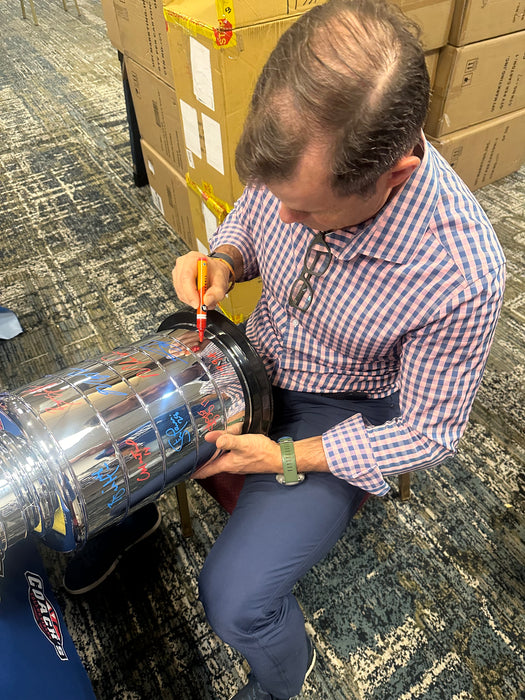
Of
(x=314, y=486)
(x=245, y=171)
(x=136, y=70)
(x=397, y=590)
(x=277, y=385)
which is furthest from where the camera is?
(x=136, y=70)

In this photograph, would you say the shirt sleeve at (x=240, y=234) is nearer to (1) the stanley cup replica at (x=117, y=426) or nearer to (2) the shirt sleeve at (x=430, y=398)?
(1) the stanley cup replica at (x=117, y=426)

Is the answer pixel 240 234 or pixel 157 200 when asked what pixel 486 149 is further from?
pixel 240 234

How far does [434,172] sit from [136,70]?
1641 millimetres

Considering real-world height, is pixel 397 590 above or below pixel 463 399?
below

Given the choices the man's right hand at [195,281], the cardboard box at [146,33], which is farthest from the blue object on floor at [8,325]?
the man's right hand at [195,281]

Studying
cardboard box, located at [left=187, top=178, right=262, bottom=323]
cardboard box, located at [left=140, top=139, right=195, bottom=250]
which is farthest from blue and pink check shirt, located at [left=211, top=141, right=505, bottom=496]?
cardboard box, located at [left=140, top=139, right=195, bottom=250]

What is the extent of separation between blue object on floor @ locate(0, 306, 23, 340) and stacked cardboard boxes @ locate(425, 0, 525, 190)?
1755 millimetres

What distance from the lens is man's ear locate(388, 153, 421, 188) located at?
2.02 ft

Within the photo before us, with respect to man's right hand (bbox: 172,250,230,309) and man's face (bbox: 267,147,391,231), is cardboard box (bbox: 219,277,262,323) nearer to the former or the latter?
man's right hand (bbox: 172,250,230,309)

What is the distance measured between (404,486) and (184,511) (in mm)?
563

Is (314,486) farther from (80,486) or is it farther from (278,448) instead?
(80,486)

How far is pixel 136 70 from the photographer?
1.94m

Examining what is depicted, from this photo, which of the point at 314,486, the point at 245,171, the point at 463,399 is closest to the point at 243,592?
the point at 314,486

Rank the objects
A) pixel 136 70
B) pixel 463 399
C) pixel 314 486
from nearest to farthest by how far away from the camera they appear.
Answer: pixel 463 399 → pixel 314 486 → pixel 136 70
